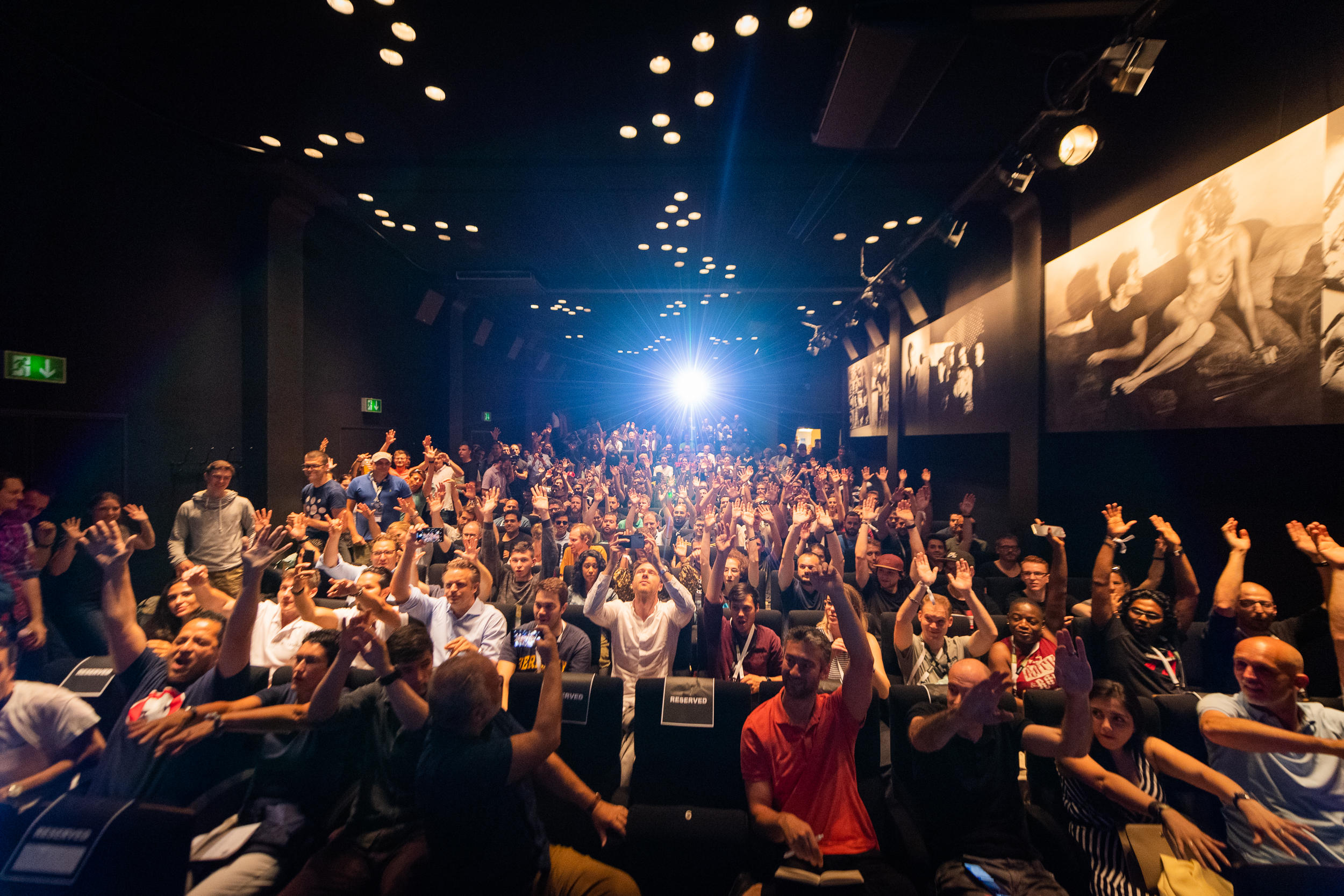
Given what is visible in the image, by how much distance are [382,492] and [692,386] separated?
62.7 feet

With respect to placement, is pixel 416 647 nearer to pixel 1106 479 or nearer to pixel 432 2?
pixel 432 2

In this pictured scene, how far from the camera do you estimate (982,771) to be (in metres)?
2.00

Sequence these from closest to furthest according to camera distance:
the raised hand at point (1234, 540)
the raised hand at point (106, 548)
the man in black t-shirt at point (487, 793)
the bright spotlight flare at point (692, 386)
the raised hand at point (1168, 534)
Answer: the man in black t-shirt at point (487, 793), the raised hand at point (106, 548), the raised hand at point (1234, 540), the raised hand at point (1168, 534), the bright spotlight flare at point (692, 386)

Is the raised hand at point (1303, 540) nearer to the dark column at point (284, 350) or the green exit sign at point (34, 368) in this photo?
the dark column at point (284, 350)

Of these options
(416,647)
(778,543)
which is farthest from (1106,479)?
(416,647)

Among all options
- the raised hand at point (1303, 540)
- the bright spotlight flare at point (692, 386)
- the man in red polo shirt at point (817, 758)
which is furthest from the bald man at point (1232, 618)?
the bright spotlight flare at point (692, 386)

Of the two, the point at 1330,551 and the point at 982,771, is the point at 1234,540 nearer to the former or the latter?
the point at 1330,551

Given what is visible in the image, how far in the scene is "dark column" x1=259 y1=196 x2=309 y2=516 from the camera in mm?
5664

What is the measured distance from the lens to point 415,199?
19.0 feet

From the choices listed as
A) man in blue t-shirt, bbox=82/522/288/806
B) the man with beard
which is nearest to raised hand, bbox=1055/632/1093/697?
the man with beard

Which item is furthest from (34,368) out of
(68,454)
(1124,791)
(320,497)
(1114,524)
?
(1114,524)

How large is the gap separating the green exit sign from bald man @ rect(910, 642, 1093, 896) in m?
6.26

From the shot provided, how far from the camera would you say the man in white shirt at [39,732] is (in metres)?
1.99

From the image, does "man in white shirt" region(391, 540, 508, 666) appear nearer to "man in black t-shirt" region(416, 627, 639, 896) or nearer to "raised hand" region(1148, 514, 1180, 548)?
"man in black t-shirt" region(416, 627, 639, 896)
